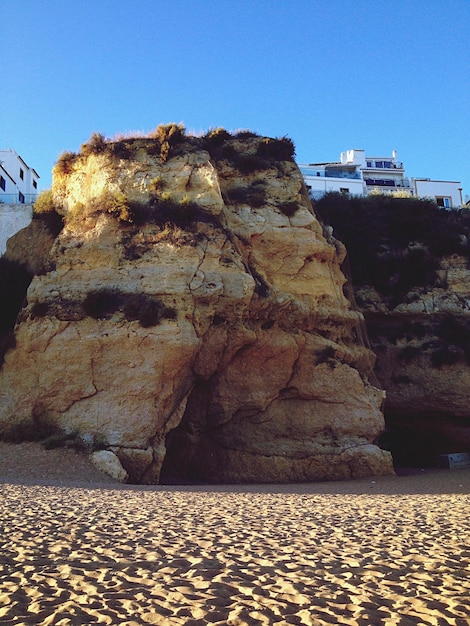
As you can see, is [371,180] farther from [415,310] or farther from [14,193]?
[14,193]

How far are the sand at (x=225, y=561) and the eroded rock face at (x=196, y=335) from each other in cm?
523

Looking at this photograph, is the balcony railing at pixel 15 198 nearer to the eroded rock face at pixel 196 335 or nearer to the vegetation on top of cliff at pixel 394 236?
the eroded rock face at pixel 196 335

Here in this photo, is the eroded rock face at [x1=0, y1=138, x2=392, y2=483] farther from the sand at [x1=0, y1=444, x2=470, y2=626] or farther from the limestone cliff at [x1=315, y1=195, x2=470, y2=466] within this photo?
the sand at [x1=0, y1=444, x2=470, y2=626]

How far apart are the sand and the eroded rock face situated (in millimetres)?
5232

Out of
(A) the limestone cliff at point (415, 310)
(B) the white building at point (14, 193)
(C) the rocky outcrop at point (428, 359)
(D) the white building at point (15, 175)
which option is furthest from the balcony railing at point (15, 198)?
(C) the rocky outcrop at point (428, 359)

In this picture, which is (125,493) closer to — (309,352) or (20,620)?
(20,620)

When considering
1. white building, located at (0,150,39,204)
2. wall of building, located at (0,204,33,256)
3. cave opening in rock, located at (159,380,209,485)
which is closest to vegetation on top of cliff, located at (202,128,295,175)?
wall of building, located at (0,204,33,256)

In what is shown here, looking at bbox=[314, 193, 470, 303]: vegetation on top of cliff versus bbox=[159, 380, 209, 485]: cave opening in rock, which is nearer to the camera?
bbox=[159, 380, 209, 485]: cave opening in rock

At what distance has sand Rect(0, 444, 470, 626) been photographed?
3.72 metres

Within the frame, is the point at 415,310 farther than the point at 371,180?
No

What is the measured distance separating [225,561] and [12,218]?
65.3ft

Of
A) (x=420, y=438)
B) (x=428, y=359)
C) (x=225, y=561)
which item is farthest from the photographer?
(x=420, y=438)

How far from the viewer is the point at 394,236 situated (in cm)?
2647

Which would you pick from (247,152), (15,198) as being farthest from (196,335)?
(15,198)
